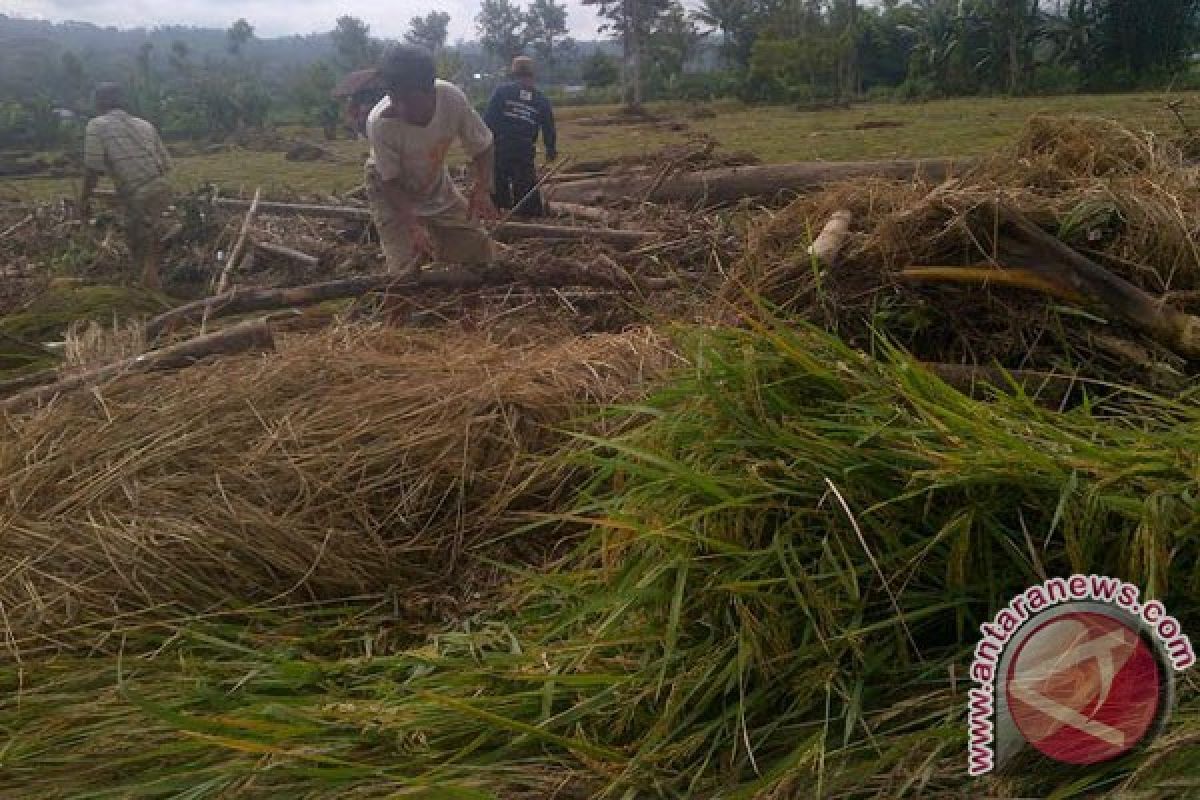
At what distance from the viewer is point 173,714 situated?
76.5 inches

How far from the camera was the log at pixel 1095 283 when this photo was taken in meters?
2.38

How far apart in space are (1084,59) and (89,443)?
92.7 ft

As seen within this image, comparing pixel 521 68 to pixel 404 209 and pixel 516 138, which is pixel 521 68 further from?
pixel 404 209

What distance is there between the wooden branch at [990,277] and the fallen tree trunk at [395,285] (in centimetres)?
258

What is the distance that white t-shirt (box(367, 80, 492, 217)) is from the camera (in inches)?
217

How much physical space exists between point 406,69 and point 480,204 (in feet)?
3.21

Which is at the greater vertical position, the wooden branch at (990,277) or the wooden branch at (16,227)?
the wooden branch at (990,277)

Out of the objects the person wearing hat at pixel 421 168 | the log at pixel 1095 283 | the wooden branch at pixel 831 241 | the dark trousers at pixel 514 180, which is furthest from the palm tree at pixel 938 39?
the log at pixel 1095 283

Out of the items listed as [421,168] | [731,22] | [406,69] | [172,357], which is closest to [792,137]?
[421,168]

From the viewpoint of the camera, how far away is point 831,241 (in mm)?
2857

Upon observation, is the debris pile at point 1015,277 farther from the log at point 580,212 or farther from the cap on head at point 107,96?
the cap on head at point 107,96

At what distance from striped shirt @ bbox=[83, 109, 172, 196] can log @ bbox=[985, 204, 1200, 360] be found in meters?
7.69

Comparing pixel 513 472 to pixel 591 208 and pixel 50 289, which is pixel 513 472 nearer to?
pixel 591 208
